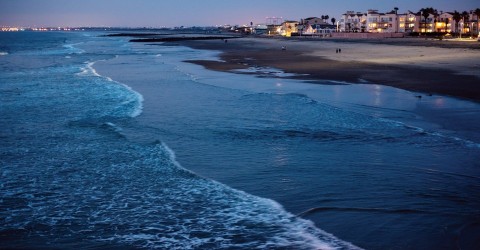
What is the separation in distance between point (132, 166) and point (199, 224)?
352cm

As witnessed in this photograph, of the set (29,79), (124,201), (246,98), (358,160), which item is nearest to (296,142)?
(358,160)

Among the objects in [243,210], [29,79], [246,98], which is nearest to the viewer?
[243,210]

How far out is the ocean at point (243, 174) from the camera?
642 cm

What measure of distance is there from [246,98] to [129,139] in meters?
7.59

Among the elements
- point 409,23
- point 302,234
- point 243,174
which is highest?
point 409,23

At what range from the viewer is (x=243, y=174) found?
30.1 feet

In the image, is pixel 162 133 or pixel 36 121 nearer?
pixel 162 133

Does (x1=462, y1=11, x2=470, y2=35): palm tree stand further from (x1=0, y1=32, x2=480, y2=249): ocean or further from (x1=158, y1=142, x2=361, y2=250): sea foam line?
(x1=158, y1=142, x2=361, y2=250): sea foam line

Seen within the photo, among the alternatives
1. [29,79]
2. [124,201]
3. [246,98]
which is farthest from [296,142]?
[29,79]

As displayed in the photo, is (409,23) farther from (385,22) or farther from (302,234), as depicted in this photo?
(302,234)

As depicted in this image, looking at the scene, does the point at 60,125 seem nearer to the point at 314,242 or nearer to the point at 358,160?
the point at 358,160

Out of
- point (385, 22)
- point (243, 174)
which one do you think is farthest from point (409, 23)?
point (243, 174)

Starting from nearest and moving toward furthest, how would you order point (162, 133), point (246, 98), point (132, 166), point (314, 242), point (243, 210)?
1. point (314, 242)
2. point (243, 210)
3. point (132, 166)
4. point (162, 133)
5. point (246, 98)

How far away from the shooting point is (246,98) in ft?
62.0
